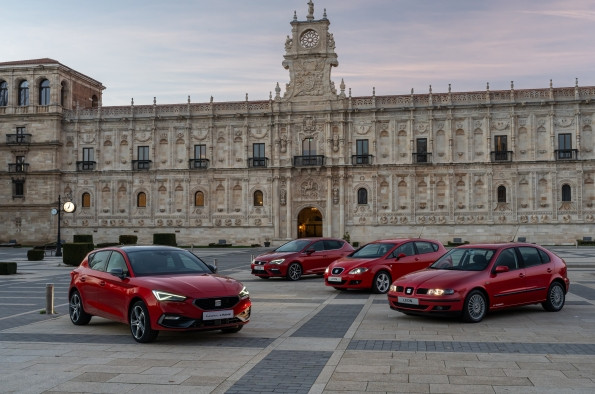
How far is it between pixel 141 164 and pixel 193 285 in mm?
50495

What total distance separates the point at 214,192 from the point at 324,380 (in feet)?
167

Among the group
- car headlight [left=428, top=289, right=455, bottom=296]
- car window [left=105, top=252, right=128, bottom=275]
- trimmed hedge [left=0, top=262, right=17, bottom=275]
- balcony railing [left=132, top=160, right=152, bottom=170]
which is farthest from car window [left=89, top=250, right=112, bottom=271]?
balcony railing [left=132, top=160, right=152, bottom=170]

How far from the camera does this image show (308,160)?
56.7 m

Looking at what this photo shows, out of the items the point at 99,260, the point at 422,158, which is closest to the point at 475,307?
the point at 99,260

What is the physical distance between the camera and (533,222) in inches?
2078

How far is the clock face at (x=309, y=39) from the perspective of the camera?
57.9 metres

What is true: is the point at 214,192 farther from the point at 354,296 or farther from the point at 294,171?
the point at 354,296

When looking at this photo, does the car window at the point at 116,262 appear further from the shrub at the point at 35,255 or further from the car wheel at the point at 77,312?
the shrub at the point at 35,255

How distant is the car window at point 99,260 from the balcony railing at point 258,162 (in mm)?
44320

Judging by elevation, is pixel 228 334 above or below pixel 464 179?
below

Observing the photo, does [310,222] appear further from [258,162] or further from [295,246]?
[295,246]

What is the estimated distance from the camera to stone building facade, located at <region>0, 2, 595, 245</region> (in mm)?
53188

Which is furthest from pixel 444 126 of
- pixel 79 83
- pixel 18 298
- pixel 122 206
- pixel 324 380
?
pixel 324 380

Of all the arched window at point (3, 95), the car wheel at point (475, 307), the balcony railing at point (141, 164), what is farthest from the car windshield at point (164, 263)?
the arched window at point (3, 95)
